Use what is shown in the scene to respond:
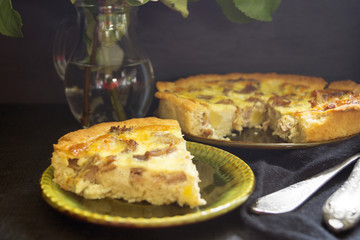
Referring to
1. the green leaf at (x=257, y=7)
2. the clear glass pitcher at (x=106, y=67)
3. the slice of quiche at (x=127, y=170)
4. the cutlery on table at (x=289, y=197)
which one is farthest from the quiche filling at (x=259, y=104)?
the slice of quiche at (x=127, y=170)

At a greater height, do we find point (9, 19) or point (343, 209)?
point (9, 19)

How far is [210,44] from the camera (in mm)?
3740

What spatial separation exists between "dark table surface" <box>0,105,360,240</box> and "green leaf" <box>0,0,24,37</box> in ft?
2.49

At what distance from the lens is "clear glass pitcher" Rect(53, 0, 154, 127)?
2.70 m

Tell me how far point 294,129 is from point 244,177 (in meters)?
0.87

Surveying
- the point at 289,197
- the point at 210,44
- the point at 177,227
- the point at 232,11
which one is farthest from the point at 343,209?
the point at 210,44

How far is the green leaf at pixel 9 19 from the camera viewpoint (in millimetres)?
2414

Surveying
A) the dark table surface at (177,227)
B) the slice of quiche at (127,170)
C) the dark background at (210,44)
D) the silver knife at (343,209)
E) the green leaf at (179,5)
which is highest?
the green leaf at (179,5)

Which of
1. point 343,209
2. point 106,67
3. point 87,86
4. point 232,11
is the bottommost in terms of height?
point 343,209

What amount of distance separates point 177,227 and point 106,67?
1.30 m

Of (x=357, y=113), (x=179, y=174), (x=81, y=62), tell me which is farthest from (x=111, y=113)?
(x=357, y=113)

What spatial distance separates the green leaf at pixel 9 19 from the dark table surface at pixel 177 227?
76 centimetres

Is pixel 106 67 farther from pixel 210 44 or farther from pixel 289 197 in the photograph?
pixel 289 197

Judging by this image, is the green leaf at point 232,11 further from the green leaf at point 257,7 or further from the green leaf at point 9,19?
the green leaf at point 9,19
